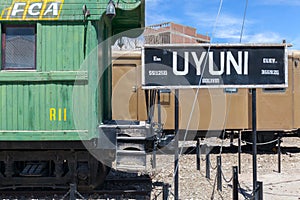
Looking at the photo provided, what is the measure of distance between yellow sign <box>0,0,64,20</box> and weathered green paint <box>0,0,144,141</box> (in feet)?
0.21

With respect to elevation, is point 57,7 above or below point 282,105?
above

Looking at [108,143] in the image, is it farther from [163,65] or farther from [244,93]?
[244,93]

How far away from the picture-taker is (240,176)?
8844 millimetres

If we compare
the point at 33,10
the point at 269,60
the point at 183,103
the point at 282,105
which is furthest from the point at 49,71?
the point at 282,105

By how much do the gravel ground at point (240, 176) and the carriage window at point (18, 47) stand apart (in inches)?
109

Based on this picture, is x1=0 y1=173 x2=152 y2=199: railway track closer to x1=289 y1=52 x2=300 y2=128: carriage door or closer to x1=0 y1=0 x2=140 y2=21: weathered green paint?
x1=0 y1=0 x2=140 y2=21: weathered green paint

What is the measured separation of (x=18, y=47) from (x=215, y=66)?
2.89m


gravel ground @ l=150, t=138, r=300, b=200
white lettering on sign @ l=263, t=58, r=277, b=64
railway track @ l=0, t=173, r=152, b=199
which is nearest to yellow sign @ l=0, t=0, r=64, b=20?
railway track @ l=0, t=173, r=152, b=199

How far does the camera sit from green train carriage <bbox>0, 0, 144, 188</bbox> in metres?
5.64

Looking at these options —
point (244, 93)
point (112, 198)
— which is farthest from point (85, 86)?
point (244, 93)

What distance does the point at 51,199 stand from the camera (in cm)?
614

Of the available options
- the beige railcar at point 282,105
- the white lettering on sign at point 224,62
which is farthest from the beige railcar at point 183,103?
the white lettering on sign at point 224,62

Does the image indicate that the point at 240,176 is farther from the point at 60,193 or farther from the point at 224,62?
the point at 224,62

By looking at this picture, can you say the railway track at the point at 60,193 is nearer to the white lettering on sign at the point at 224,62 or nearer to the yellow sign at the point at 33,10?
the white lettering on sign at the point at 224,62
